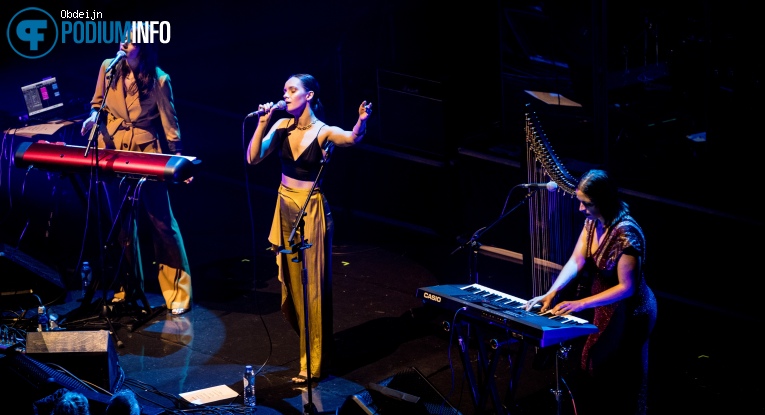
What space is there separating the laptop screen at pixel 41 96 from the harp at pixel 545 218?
4581 millimetres

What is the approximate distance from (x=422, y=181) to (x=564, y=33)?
218 centimetres

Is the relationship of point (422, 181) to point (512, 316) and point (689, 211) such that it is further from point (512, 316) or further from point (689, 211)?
point (512, 316)

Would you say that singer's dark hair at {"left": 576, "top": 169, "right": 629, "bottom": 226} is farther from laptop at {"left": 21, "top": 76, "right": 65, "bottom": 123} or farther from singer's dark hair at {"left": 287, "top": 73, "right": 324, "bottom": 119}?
laptop at {"left": 21, "top": 76, "right": 65, "bottom": 123}

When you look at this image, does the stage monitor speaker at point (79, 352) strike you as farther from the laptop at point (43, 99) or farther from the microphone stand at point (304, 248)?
the laptop at point (43, 99)

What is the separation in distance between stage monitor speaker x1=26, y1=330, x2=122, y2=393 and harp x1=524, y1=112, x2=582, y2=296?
3.04m

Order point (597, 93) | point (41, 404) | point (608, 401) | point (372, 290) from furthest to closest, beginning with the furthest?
point (372, 290)
point (597, 93)
point (608, 401)
point (41, 404)

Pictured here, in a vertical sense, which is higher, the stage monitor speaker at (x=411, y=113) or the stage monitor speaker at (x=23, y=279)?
the stage monitor speaker at (x=411, y=113)

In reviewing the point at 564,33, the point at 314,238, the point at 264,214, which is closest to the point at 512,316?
the point at 314,238

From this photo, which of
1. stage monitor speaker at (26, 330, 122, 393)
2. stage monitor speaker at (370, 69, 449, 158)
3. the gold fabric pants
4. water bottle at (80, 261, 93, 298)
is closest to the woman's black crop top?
the gold fabric pants

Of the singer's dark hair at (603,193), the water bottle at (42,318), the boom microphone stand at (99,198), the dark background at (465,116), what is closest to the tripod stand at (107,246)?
the boom microphone stand at (99,198)

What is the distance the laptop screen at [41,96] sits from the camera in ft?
27.2

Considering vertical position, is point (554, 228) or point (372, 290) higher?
point (554, 228)

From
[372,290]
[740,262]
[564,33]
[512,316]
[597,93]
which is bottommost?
[372,290]

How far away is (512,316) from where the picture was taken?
4.84 m
